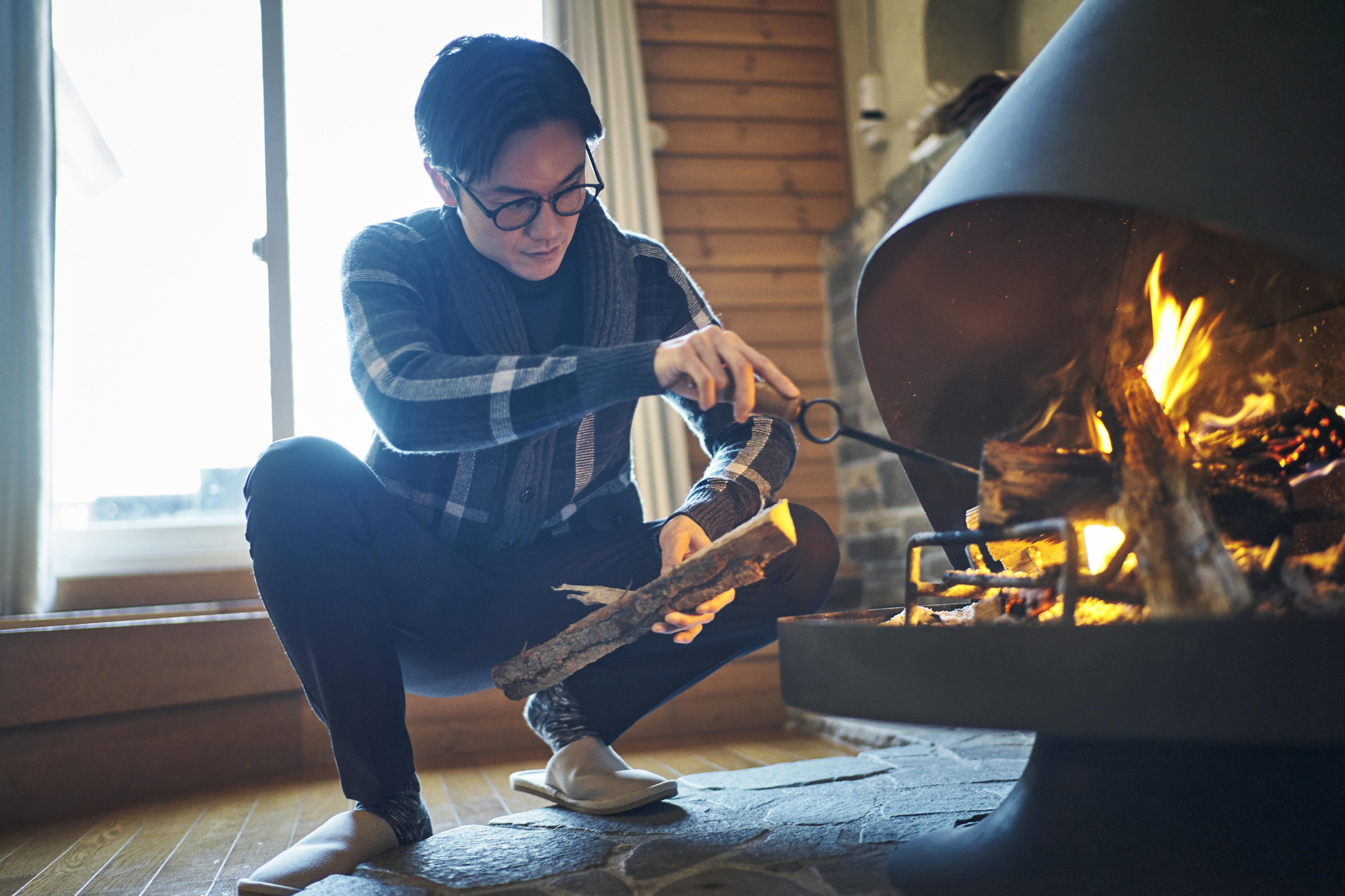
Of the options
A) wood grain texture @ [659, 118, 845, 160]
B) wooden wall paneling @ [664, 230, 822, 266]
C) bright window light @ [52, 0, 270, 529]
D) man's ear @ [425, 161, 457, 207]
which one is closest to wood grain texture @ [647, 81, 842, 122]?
wood grain texture @ [659, 118, 845, 160]

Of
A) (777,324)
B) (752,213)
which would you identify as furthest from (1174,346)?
(752,213)

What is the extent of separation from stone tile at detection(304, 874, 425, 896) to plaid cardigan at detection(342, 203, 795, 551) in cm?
48

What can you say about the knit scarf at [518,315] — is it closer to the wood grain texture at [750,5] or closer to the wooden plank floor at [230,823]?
the wooden plank floor at [230,823]

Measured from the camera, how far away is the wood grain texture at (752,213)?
302cm

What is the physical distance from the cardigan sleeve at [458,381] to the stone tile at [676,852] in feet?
1.61

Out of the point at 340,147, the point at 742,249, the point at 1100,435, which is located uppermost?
the point at 340,147

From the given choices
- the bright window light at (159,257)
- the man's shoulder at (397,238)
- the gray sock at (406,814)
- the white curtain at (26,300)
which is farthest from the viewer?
the bright window light at (159,257)

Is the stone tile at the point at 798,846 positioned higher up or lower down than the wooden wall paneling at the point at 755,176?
lower down

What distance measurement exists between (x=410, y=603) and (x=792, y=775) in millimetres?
684

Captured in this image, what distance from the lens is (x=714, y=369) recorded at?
0.95 m

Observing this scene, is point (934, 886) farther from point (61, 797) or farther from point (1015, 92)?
point (61, 797)

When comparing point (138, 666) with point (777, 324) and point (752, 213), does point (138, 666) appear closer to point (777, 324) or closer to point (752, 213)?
point (777, 324)

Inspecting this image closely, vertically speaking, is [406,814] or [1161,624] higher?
[1161,624]

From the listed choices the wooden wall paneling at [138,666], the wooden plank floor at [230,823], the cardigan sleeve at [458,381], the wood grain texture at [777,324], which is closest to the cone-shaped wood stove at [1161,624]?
the cardigan sleeve at [458,381]
